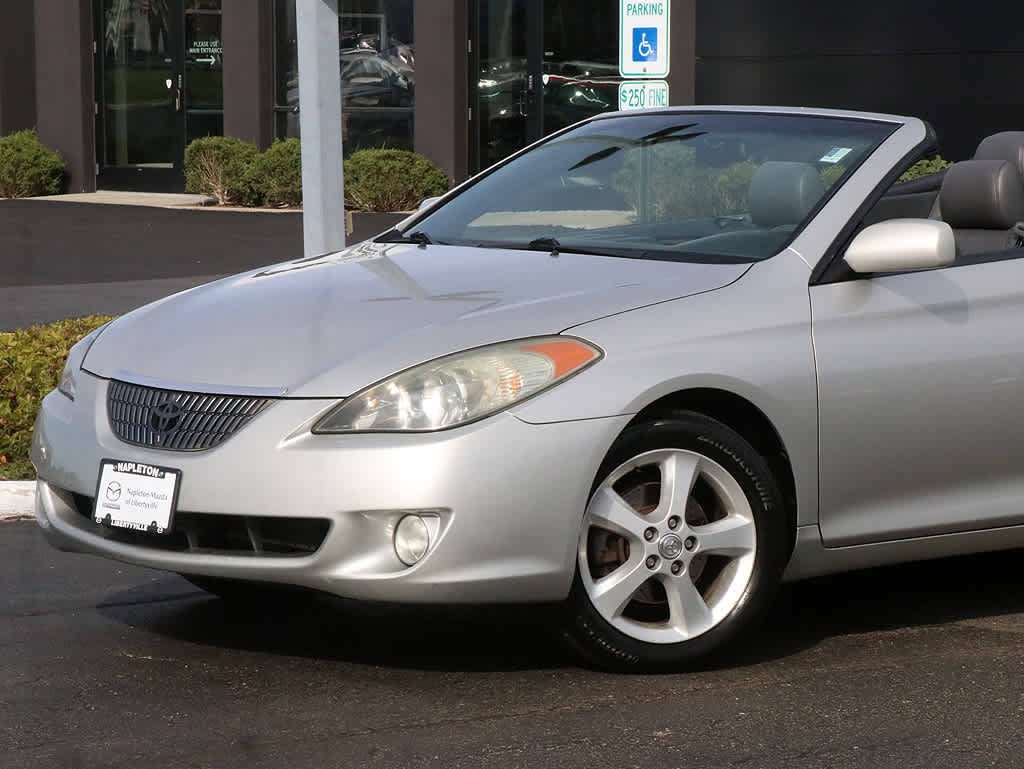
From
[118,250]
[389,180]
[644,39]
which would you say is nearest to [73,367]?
[644,39]

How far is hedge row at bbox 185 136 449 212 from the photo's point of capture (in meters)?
21.1

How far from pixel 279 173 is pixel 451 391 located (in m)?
17.8

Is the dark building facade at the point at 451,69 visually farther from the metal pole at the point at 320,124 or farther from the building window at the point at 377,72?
the metal pole at the point at 320,124

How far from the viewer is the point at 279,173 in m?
22.1

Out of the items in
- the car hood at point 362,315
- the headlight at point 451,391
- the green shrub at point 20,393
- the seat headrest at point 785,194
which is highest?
the seat headrest at point 785,194

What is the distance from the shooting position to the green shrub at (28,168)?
2412cm

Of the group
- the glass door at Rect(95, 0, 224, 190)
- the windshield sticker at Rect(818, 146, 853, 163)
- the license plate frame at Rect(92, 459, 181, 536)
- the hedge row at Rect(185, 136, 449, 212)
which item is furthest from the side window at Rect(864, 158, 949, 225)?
the glass door at Rect(95, 0, 224, 190)

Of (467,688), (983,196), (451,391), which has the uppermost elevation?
(983,196)

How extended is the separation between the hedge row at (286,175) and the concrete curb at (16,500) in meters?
13.5

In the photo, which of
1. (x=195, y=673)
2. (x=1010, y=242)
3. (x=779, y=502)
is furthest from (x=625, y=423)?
(x=1010, y=242)

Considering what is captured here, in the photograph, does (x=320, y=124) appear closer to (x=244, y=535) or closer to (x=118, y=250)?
(x=244, y=535)

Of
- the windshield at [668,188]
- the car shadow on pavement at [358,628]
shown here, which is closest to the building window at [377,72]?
the windshield at [668,188]

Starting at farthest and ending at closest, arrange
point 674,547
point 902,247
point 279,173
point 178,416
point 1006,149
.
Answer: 1. point 279,173
2. point 1006,149
3. point 902,247
4. point 674,547
5. point 178,416

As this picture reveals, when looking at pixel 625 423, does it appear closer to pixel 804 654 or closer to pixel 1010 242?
pixel 804 654
